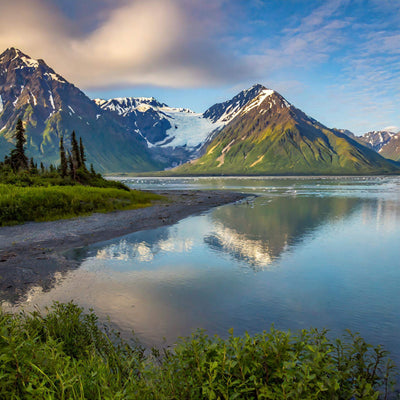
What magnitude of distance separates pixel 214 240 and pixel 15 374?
25327 millimetres

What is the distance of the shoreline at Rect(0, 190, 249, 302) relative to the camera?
17.2 meters

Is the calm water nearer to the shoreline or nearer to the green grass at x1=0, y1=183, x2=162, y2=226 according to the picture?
the shoreline

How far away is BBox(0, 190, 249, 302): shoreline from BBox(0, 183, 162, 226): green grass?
6.49 feet

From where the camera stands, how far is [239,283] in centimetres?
1773

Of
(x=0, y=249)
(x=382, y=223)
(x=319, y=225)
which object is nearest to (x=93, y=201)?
(x=0, y=249)

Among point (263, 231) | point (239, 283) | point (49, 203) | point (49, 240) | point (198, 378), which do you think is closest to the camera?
point (198, 378)

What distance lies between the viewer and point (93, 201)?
153 feet

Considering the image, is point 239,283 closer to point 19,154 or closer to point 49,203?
point 49,203

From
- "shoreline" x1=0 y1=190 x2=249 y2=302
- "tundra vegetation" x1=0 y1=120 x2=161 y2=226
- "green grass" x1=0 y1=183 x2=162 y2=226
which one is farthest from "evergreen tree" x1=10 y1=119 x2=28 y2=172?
"shoreline" x1=0 y1=190 x2=249 y2=302

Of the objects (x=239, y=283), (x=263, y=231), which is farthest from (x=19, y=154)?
(x=239, y=283)

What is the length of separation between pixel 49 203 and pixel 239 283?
29.9 meters

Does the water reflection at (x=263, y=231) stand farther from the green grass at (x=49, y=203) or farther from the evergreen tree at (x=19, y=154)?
the evergreen tree at (x=19, y=154)

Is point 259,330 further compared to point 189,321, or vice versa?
point 189,321

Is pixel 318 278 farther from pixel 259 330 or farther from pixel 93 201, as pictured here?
pixel 93 201
